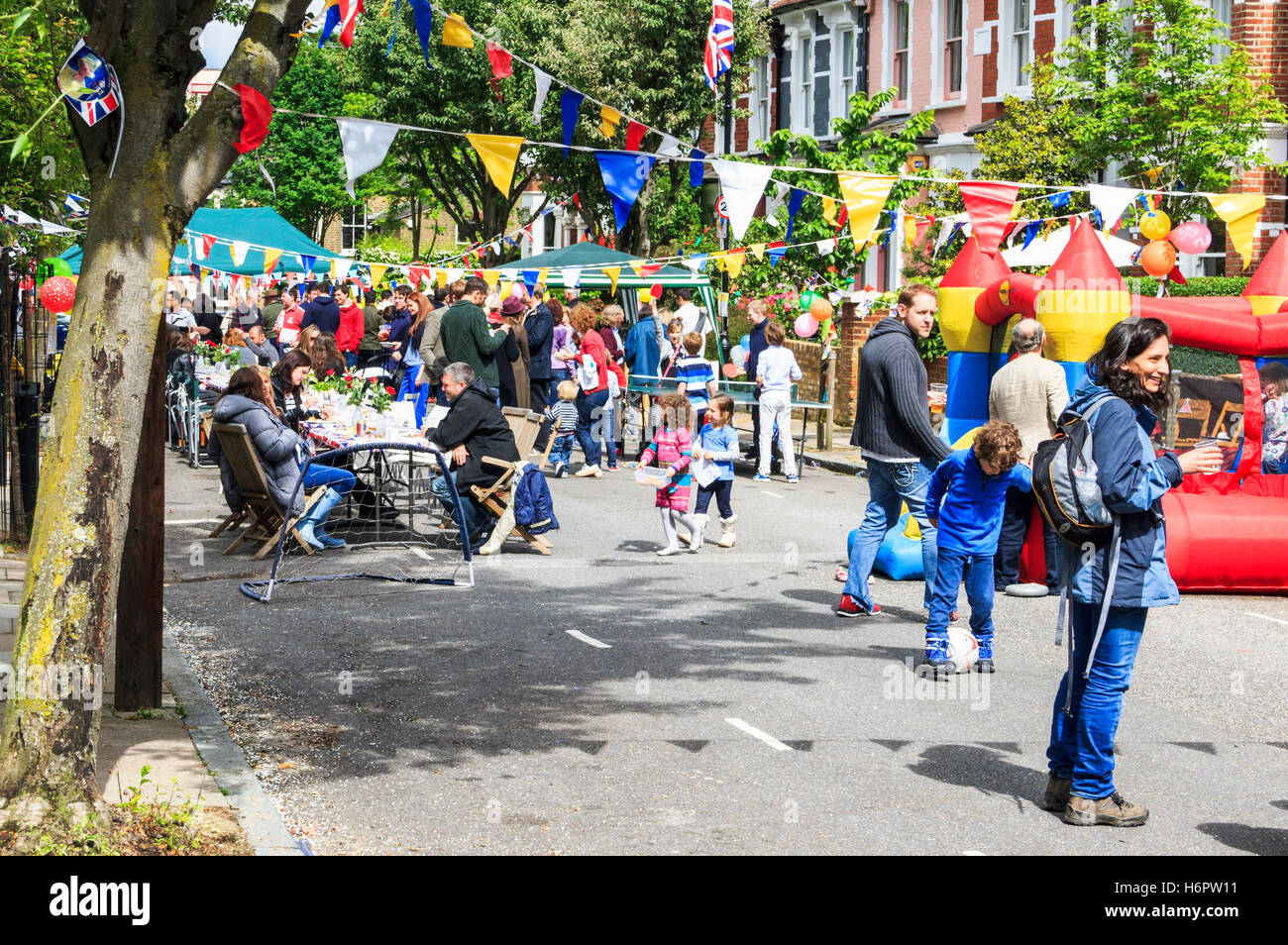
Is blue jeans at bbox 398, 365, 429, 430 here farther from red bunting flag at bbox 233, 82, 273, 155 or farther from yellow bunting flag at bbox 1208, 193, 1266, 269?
red bunting flag at bbox 233, 82, 273, 155

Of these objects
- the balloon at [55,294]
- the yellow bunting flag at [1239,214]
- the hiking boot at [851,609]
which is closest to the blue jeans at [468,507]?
the hiking boot at [851,609]

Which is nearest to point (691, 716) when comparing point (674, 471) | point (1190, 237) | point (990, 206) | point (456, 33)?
point (674, 471)

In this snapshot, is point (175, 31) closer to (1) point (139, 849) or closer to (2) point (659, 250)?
(1) point (139, 849)

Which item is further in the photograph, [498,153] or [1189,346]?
[498,153]

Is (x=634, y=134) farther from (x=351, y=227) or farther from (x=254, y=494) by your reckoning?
(x=351, y=227)

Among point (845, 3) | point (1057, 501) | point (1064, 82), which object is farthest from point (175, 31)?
point (845, 3)

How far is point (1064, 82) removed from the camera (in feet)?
82.0

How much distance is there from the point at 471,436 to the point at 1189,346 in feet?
17.3

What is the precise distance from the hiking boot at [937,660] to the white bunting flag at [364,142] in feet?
20.2

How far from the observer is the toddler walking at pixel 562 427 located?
1664 cm

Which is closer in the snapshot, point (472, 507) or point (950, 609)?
point (950, 609)

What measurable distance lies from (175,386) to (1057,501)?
14.6 metres

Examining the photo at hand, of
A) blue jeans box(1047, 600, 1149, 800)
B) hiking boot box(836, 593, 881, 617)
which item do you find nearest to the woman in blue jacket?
blue jeans box(1047, 600, 1149, 800)

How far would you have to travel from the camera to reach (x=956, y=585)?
8.06 m
